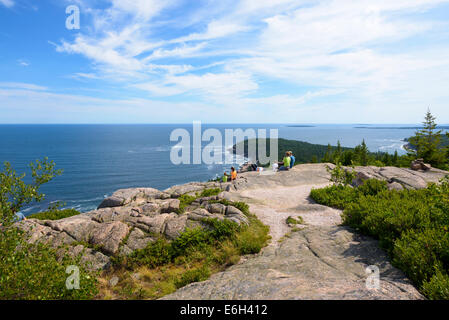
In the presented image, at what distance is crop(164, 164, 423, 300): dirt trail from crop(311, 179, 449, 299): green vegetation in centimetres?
37

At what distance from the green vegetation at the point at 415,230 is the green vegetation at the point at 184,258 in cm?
412

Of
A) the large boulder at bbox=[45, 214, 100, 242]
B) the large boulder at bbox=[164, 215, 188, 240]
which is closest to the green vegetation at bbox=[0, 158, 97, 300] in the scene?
the large boulder at bbox=[45, 214, 100, 242]

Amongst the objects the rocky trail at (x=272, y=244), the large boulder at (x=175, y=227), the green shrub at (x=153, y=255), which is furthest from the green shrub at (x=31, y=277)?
the large boulder at (x=175, y=227)

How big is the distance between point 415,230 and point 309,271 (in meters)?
3.79

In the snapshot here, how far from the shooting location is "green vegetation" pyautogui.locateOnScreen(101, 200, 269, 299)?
285 inches

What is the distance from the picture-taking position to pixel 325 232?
9.46m

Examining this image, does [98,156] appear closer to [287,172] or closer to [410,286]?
[287,172]

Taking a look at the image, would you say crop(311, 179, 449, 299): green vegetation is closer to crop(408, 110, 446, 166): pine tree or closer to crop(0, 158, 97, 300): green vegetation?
crop(0, 158, 97, 300): green vegetation

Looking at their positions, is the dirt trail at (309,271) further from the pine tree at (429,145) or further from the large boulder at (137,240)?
the pine tree at (429,145)

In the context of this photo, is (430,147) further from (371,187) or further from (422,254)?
(422,254)

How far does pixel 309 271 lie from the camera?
21.0ft
